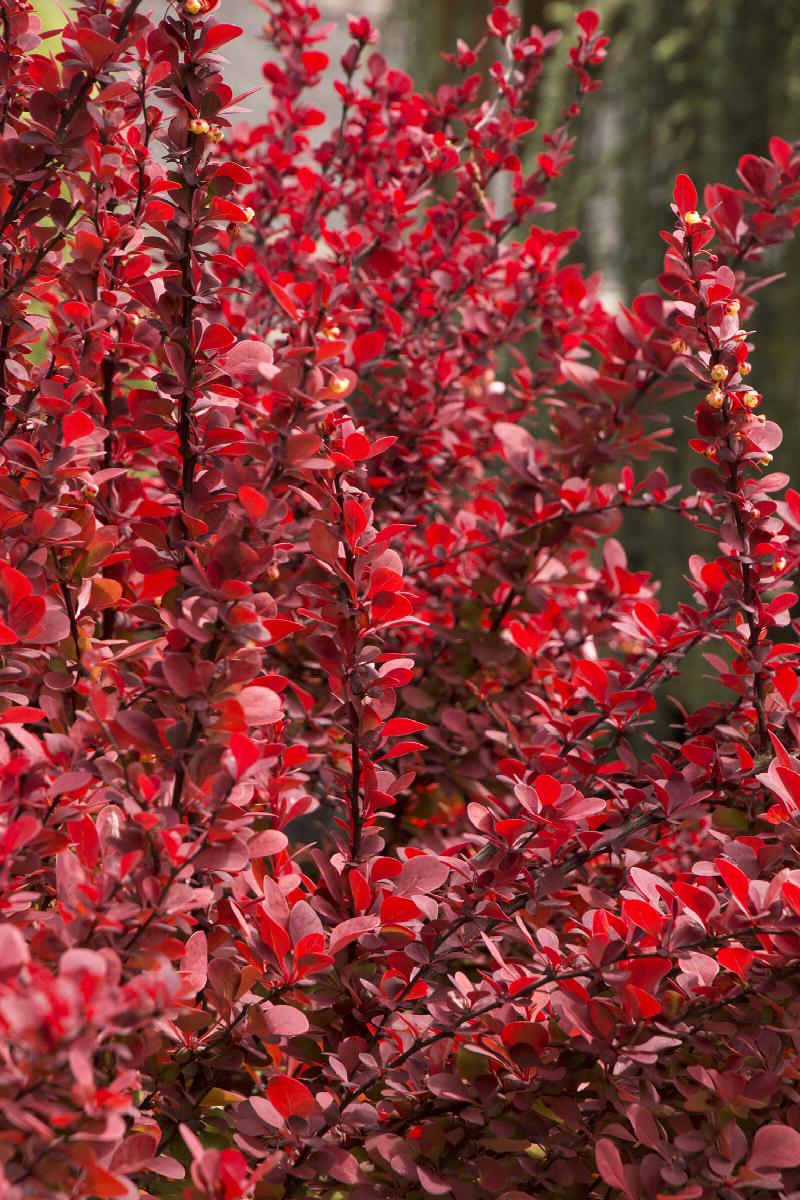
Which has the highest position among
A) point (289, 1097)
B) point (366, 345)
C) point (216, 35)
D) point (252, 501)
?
point (216, 35)

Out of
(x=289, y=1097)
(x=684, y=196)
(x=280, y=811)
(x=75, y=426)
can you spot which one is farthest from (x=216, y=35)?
(x=289, y=1097)

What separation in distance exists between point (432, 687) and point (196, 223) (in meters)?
0.61

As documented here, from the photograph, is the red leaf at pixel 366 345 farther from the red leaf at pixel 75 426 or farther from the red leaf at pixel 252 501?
the red leaf at pixel 252 501

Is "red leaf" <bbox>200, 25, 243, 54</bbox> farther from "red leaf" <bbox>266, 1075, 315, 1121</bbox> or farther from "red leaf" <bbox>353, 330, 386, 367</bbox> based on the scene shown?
"red leaf" <bbox>266, 1075, 315, 1121</bbox>

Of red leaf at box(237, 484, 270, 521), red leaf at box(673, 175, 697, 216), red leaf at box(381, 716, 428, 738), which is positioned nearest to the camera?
red leaf at box(237, 484, 270, 521)

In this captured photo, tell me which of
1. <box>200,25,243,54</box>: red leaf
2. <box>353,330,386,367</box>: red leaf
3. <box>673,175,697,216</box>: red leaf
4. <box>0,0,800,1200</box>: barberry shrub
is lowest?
<box>0,0,800,1200</box>: barberry shrub

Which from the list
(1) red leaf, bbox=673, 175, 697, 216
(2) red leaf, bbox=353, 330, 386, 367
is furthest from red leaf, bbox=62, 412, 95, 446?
(1) red leaf, bbox=673, 175, 697, 216

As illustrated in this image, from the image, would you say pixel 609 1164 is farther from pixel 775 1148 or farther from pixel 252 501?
pixel 252 501

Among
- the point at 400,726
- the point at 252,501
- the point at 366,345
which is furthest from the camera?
the point at 366,345

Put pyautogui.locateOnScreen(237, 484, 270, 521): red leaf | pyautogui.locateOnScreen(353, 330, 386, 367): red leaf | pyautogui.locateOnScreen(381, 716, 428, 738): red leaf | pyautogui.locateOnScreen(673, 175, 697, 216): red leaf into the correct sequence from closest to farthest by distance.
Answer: pyautogui.locateOnScreen(237, 484, 270, 521): red leaf, pyautogui.locateOnScreen(381, 716, 428, 738): red leaf, pyautogui.locateOnScreen(673, 175, 697, 216): red leaf, pyautogui.locateOnScreen(353, 330, 386, 367): red leaf

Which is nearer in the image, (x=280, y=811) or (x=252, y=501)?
(x=252, y=501)

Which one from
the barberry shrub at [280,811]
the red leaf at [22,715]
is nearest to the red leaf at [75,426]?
the barberry shrub at [280,811]

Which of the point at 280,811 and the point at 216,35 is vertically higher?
the point at 216,35

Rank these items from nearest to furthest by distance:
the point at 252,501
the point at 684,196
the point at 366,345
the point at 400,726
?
1. the point at 252,501
2. the point at 400,726
3. the point at 684,196
4. the point at 366,345
